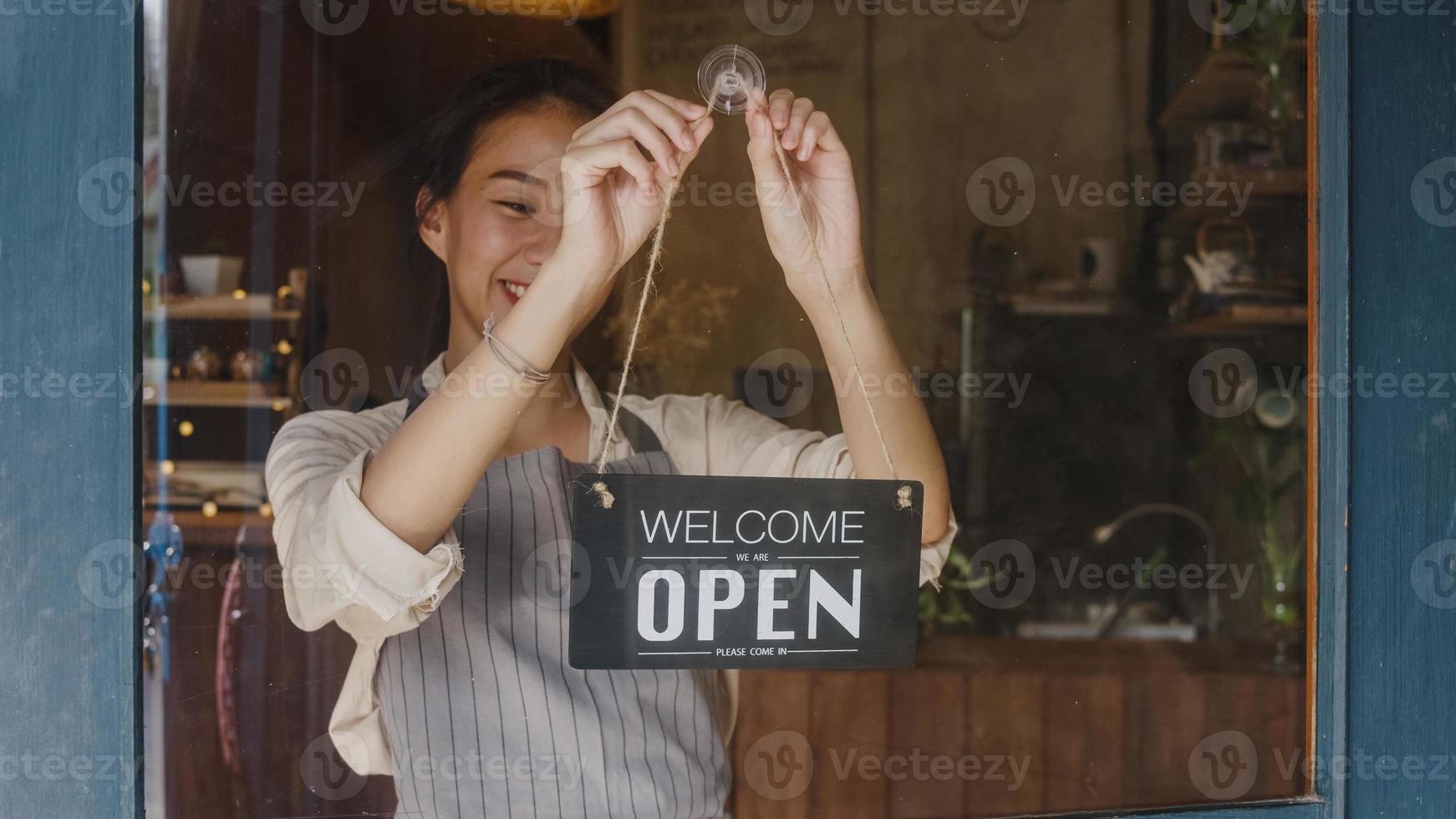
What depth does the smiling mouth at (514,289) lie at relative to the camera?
906 mm

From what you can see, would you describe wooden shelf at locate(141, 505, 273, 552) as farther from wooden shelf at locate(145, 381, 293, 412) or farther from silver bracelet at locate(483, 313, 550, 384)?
silver bracelet at locate(483, 313, 550, 384)

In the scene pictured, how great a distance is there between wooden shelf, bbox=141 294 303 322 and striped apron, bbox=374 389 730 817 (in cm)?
14

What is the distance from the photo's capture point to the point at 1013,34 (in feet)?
3.69

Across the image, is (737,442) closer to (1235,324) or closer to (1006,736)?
(1006,736)

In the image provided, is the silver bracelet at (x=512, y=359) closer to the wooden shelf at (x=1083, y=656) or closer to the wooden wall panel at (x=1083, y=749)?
A: the wooden shelf at (x=1083, y=656)

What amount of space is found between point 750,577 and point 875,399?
0.22 m

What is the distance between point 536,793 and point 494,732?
7 centimetres

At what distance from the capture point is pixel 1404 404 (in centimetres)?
108

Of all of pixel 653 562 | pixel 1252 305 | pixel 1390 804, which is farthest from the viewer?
pixel 1252 305

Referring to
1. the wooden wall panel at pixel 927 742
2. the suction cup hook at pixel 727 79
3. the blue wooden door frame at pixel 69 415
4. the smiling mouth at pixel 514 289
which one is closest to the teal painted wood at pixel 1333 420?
the wooden wall panel at pixel 927 742

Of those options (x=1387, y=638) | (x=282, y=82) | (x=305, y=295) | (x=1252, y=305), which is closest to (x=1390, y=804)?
(x=1387, y=638)

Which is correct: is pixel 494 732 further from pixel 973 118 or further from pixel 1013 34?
pixel 1013 34

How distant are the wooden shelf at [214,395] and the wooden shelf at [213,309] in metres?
0.06

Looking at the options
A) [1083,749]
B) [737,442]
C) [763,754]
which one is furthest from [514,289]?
[1083,749]
